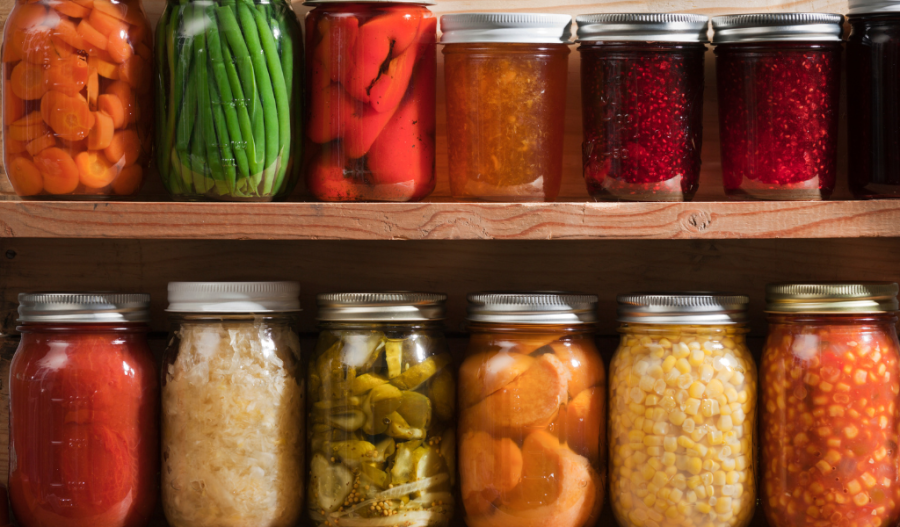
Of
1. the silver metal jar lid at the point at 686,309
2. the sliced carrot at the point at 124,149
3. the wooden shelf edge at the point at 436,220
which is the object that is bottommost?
the silver metal jar lid at the point at 686,309

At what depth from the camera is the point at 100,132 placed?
33.0 inches

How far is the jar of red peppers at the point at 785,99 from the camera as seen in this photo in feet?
2.72

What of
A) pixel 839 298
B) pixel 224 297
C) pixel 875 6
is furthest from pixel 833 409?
pixel 224 297

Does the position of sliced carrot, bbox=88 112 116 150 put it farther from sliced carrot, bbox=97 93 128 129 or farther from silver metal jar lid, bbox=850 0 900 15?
silver metal jar lid, bbox=850 0 900 15

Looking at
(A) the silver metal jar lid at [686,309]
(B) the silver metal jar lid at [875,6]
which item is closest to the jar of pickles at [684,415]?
(A) the silver metal jar lid at [686,309]

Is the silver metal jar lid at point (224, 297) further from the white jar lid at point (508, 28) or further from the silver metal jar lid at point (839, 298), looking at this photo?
the silver metal jar lid at point (839, 298)

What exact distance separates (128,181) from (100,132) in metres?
0.06

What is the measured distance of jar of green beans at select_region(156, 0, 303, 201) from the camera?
0.83 metres

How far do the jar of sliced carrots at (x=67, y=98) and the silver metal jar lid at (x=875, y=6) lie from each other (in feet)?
2.64

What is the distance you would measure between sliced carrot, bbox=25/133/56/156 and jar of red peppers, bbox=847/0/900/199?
887mm

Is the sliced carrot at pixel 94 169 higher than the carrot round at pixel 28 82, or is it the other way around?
the carrot round at pixel 28 82

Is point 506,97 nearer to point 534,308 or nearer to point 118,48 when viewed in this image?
point 534,308

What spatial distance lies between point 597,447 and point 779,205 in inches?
13.0

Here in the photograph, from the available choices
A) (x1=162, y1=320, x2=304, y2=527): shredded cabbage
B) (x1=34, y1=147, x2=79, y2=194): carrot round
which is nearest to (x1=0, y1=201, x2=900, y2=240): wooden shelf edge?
(x1=34, y1=147, x2=79, y2=194): carrot round
